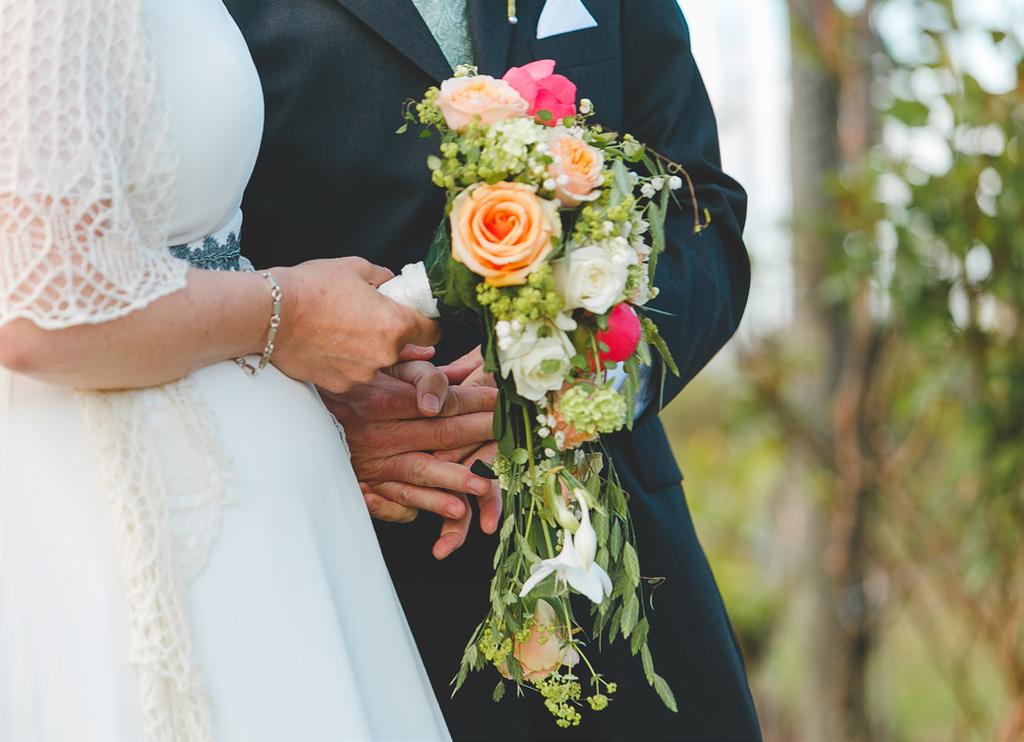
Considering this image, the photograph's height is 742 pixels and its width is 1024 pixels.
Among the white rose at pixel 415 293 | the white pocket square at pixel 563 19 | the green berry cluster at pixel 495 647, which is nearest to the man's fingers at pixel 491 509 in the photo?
the green berry cluster at pixel 495 647

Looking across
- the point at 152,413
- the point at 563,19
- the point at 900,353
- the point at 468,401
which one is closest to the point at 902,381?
the point at 900,353

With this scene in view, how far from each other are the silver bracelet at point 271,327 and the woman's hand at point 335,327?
1cm

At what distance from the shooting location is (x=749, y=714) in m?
2.39

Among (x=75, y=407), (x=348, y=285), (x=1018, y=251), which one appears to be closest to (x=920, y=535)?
(x=1018, y=251)

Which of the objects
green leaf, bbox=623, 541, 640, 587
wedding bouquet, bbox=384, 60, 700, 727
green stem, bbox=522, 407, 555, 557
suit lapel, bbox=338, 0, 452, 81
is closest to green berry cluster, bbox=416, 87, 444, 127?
wedding bouquet, bbox=384, 60, 700, 727

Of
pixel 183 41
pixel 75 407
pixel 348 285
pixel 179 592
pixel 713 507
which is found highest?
pixel 183 41

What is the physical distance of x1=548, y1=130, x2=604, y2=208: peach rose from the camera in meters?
1.65

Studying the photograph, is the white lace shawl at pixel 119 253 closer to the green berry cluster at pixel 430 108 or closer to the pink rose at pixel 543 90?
the green berry cluster at pixel 430 108

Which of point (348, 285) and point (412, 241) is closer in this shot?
point (348, 285)

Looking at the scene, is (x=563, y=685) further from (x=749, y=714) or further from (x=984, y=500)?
(x=984, y=500)

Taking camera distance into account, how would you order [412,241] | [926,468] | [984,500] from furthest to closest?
[926,468]
[984,500]
[412,241]

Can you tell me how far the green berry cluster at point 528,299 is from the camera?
1616 mm

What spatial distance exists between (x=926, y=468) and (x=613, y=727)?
304cm

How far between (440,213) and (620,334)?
0.59m
